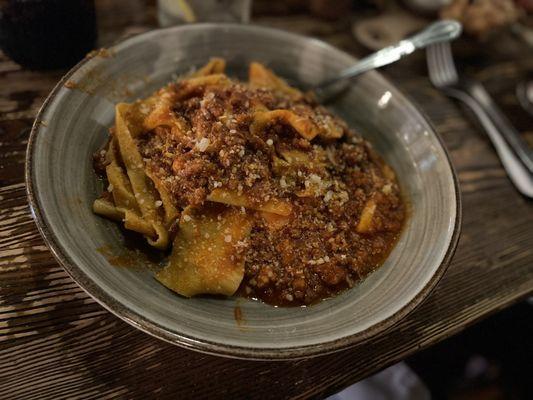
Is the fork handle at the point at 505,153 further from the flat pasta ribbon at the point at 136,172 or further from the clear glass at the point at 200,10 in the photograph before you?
the flat pasta ribbon at the point at 136,172

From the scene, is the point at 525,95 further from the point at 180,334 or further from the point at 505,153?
the point at 180,334

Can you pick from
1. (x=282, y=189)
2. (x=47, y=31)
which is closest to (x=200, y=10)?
(x=47, y=31)

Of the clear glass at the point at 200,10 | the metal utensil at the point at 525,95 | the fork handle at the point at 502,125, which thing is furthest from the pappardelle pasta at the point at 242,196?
the metal utensil at the point at 525,95

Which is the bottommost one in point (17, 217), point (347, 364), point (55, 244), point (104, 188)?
point (347, 364)

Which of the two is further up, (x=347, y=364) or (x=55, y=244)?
(x=55, y=244)

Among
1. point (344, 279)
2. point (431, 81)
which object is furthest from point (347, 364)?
point (431, 81)

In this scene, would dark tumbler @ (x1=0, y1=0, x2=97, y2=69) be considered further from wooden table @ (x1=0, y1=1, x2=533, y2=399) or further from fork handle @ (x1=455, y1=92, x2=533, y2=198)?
fork handle @ (x1=455, y1=92, x2=533, y2=198)

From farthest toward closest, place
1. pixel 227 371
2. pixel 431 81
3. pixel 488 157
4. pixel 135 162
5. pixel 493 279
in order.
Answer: pixel 431 81 → pixel 488 157 → pixel 493 279 → pixel 135 162 → pixel 227 371

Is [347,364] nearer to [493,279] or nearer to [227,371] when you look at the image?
[227,371]
